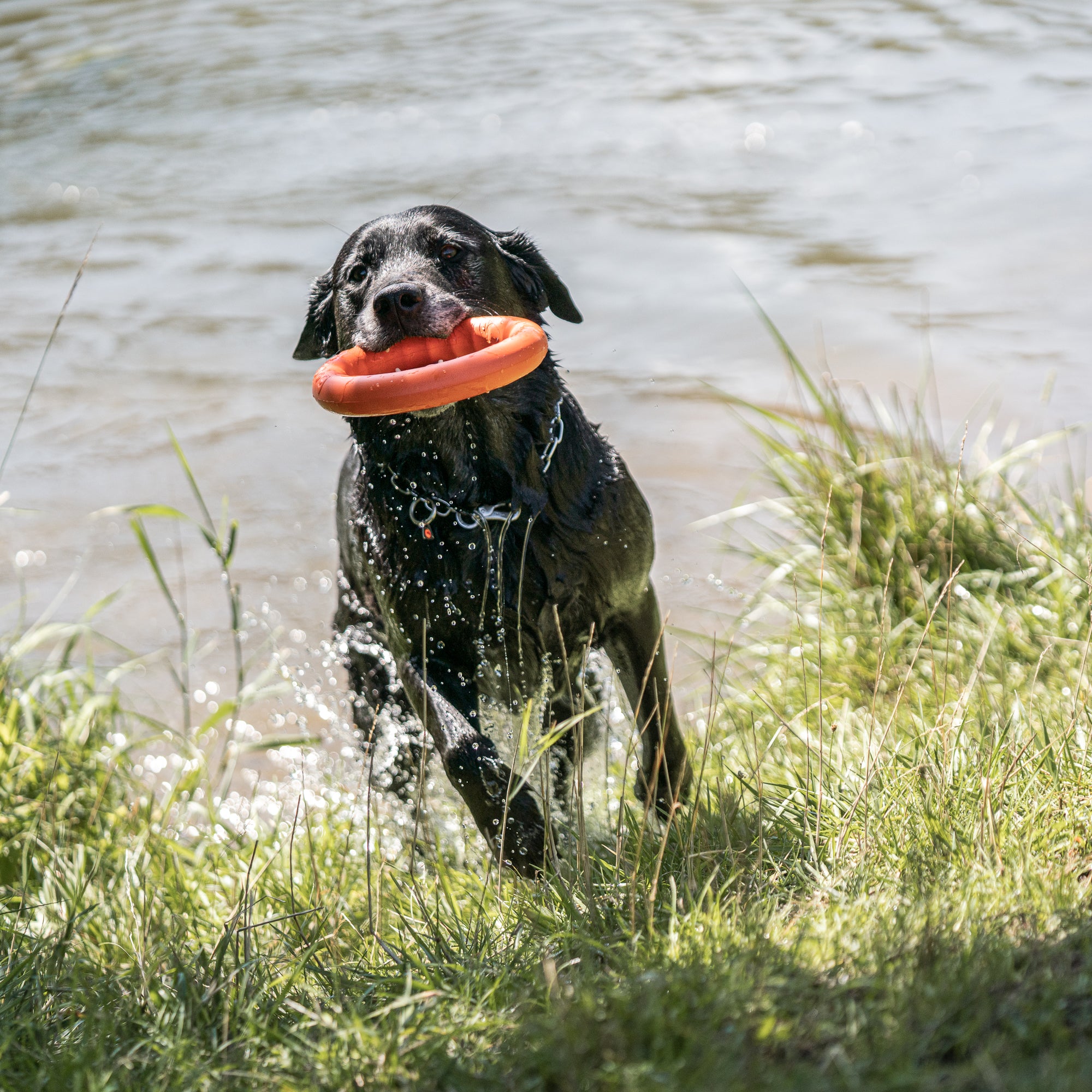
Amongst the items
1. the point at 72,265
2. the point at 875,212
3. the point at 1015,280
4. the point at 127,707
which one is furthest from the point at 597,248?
the point at 127,707

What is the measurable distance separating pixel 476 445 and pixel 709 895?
1277mm

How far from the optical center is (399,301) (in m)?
2.89

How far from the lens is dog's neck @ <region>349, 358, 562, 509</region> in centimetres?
306

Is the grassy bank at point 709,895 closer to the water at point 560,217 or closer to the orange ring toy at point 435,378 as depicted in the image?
the orange ring toy at point 435,378

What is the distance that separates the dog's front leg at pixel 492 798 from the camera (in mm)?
2898

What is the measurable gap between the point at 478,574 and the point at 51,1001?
4.44ft

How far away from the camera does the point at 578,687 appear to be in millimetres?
3396

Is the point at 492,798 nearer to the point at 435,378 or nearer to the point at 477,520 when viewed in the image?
the point at 477,520

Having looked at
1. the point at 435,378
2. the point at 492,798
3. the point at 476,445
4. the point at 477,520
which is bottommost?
the point at 492,798

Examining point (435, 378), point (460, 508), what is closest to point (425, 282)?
point (435, 378)

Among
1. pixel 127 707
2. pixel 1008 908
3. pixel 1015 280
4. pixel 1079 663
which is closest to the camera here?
pixel 1008 908

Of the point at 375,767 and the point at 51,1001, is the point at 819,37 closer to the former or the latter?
the point at 375,767

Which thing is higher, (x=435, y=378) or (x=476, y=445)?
(x=435, y=378)

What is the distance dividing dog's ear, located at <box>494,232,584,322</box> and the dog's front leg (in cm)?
123
